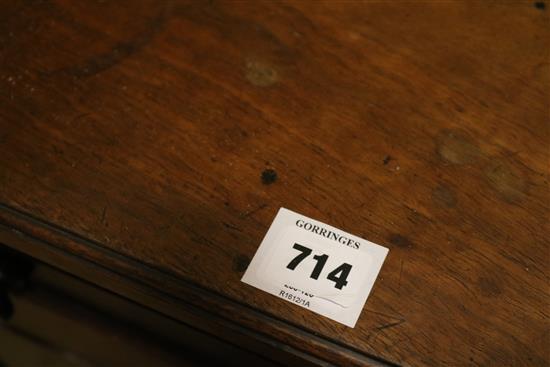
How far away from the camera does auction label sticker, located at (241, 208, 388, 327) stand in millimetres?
Result: 605

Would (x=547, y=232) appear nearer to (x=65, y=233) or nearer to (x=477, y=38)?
(x=477, y=38)

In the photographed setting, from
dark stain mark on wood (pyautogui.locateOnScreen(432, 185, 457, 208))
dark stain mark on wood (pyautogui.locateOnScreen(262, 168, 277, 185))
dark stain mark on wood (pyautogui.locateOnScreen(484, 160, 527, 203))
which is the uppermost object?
dark stain mark on wood (pyautogui.locateOnScreen(484, 160, 527, 203))

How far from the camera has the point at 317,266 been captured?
62 centimetres

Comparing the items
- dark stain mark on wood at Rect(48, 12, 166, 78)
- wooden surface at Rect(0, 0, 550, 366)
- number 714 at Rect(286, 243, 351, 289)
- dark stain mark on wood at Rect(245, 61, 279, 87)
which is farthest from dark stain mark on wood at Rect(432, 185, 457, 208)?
dark stain mark on wood at Rect(48, 12, 166, 78)

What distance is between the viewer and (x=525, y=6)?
831mm

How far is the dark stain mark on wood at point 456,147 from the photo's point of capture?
70 centimetres

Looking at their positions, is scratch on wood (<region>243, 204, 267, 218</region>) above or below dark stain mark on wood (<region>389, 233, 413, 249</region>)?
below

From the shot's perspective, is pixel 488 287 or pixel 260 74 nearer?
pixel 488 287

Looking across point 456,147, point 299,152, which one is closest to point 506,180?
point 456,147

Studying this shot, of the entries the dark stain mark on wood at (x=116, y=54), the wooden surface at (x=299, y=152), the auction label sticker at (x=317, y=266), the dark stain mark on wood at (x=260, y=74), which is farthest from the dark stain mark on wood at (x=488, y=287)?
the dark stain mark on wood at (x=116, y=54)

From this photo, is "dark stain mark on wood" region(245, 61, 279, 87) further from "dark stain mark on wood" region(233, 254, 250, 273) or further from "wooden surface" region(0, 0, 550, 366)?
"dark stain mark on wood" region(233, 254, 250, 273)

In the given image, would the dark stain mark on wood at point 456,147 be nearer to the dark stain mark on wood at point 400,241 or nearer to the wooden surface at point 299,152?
the wooden surface at point 299,152

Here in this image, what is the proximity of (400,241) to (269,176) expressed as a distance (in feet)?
0.57

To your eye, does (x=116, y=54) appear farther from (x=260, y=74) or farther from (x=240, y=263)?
(x=240, y=263)
